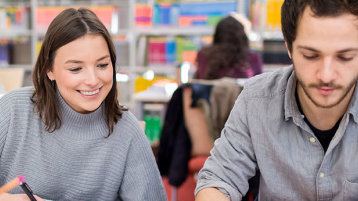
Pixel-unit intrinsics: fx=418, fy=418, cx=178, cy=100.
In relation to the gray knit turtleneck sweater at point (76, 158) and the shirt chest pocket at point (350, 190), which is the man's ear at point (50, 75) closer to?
the gray knit turtleneck sweater at point (76, 158)

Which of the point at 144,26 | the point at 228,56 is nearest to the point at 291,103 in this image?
the point at 228,56

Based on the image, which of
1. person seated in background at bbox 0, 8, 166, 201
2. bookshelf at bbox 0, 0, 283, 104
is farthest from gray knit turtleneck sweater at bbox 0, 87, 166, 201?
bookshelf at bbox 0, 0, 283, 104

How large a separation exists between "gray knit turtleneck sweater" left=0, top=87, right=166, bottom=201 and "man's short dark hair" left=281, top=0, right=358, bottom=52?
61 centimetres

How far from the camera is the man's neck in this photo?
1.15m

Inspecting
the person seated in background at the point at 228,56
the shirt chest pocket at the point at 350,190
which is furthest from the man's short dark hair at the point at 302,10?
the person seated in background at the point at 228,56

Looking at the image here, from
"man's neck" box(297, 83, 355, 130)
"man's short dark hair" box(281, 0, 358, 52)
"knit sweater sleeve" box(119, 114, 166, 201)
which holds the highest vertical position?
"man's short dark hair" box(281, 0, 358, 52)

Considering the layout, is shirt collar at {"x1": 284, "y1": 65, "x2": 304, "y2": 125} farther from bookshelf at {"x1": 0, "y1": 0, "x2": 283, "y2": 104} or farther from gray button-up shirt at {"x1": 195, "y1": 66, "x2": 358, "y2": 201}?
bookshelf at {"x1": 0, "y1": 0, "x2": 283, "y2": 104}

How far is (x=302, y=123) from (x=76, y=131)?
28.5 inches

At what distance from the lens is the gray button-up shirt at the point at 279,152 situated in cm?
113

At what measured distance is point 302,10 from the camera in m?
1.04

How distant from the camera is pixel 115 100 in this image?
1428 mm

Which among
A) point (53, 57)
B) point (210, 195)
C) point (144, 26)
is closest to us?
point (210, 195)

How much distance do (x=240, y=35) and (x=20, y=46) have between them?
3.23m

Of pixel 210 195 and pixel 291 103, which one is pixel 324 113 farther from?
pixel 210 195
